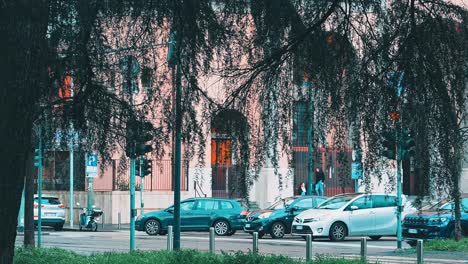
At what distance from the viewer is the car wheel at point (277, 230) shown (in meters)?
35.5

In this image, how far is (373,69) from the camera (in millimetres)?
9836

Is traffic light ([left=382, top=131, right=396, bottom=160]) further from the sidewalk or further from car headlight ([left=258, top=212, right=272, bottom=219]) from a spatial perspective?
the sidewalk

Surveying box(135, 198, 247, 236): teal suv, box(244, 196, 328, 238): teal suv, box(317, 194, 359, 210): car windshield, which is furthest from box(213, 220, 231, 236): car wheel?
box(317, 194, 359, 210): car windshield

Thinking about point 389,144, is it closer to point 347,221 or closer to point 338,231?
point 347,221

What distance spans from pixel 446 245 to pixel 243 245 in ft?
23.1

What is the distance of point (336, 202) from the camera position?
33438 mm

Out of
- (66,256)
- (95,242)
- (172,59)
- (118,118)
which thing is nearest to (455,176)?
(172,59)

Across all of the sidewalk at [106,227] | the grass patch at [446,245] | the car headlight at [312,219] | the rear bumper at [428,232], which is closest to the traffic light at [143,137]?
the grass patch at [446,245]

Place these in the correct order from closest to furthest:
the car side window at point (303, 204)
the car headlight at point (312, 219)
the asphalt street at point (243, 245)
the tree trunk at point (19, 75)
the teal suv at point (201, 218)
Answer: the tree trunk at point (19, 75) < the asphalt street at point (243, 245) < the car headlight at point (312, 219) < the car side window at point (303, 204) < the teal suv at point (201, 218)

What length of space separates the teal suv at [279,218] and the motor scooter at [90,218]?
7736mm

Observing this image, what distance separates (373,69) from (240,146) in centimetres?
147

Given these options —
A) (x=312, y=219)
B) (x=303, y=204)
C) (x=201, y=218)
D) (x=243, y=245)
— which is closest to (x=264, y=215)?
(x=303, y=204)

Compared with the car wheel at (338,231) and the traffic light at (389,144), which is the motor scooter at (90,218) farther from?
the traffic light at (389,144)

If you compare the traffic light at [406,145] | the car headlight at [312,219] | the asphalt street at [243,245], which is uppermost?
the traffic light at [406,145]
